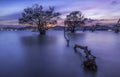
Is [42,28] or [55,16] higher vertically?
[55,16]

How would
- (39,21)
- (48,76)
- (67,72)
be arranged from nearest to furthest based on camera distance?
1. (48,76)
2. (67,72)
3. (39,21)

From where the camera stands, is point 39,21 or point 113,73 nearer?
point 113,73

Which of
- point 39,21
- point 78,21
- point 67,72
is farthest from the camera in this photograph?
point 78,21

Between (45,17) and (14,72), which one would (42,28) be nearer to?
(45,17)

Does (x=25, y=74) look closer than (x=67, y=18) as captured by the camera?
Yes

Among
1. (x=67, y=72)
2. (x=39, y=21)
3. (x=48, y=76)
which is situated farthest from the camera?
(x=39, y=21)

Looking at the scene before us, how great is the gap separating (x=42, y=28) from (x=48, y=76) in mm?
52735

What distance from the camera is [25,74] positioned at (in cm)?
1138

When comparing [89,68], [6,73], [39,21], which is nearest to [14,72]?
[6,73]

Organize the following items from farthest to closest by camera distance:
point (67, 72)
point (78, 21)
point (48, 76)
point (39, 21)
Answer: point (78, 21)
point (39, 21)
point (67, 72)
point (48, 76)

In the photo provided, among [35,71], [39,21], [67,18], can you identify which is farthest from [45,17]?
[35,71]

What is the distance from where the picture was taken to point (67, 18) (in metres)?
82.3

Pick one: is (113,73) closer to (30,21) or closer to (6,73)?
(6,73)

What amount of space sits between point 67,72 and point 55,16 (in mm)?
52592
